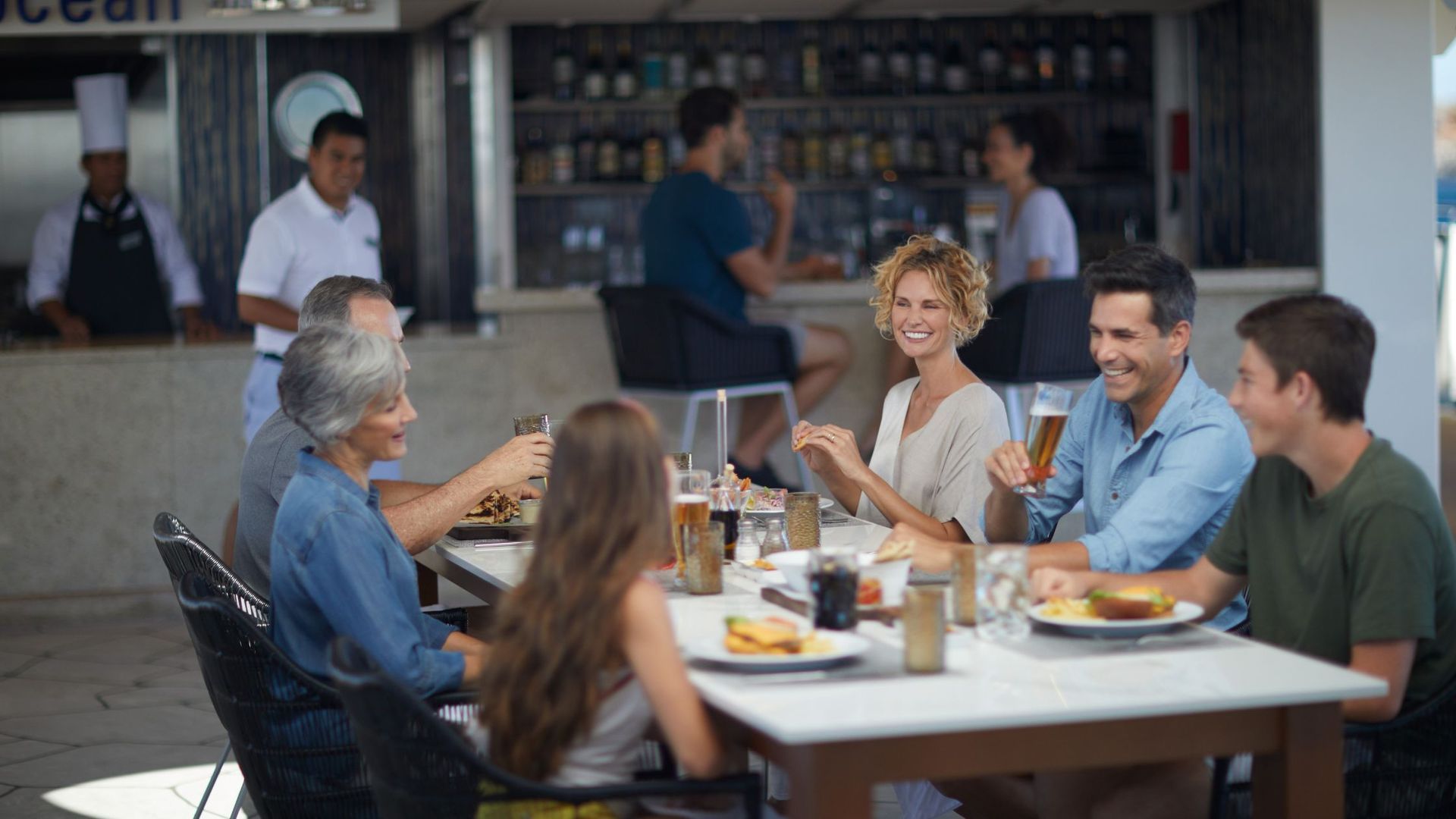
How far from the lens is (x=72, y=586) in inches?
254

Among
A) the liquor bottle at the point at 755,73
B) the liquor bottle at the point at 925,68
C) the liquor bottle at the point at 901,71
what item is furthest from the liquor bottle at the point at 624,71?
the liquor bottle at the point at 925,68

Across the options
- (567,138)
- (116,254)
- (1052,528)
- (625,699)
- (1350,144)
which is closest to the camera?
(625,699)

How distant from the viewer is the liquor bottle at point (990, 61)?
920 centimetres

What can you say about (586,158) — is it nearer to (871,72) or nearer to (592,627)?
(871,72)

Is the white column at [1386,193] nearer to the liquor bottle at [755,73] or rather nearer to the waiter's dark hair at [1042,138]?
the waiter's dark hair at [1042,138]

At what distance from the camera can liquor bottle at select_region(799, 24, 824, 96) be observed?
915cm

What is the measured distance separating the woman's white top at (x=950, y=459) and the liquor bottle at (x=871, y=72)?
18.3 feet

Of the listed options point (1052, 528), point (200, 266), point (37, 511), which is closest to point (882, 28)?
point (200, 266)

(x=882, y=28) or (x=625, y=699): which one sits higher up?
(x=882, y=28)

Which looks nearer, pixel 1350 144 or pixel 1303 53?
pixel 1350 144

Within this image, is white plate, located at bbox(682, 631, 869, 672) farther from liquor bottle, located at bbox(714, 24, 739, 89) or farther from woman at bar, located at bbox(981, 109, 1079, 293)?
liquor bottle, located at bbox(714, 24, 739, 89)

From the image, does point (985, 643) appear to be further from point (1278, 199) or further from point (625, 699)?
point (1278, 199)

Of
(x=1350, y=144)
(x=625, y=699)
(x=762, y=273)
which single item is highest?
(x=1350, y=144)

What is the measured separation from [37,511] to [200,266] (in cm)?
346
